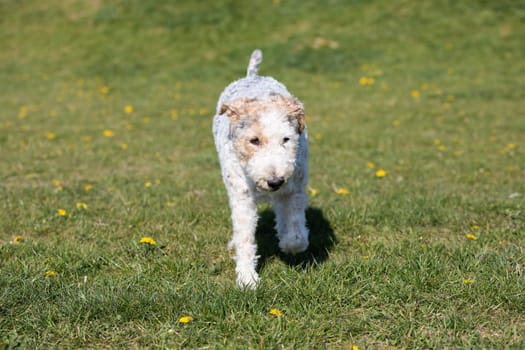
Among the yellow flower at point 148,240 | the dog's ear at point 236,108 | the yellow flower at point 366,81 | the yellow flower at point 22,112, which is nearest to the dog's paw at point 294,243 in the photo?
the dog's ear at point 236,108

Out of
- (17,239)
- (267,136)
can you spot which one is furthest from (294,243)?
(17,239)

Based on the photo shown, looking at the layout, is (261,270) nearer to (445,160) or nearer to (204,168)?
(204,168)

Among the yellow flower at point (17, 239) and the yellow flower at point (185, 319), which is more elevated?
the yellow flower at point (185, 319)

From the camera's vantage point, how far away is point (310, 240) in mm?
5289

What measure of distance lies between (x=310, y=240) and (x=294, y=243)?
0.75 m

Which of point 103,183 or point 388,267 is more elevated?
point 388,267

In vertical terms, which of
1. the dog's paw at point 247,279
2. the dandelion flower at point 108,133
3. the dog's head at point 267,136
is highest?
the dog's head at point 267,136

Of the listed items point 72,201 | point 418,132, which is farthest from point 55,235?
point 418,132

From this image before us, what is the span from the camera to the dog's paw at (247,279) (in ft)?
13.3

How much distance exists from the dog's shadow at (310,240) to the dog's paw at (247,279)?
0.40 metres

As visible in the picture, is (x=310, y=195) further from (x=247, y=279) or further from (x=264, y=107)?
(x=264, y=107)

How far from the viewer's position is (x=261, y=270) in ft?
15.4

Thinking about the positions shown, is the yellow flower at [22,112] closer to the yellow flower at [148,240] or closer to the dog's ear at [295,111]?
the yellow flower at [148,240]

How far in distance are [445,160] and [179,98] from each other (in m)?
8.19
